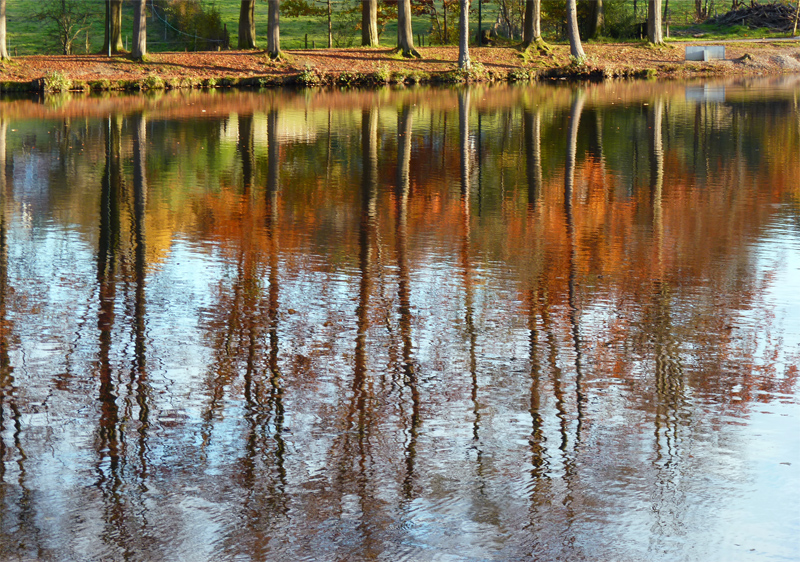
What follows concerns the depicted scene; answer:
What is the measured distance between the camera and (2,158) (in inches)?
865

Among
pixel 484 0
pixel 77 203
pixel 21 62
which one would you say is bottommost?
pixel 77 203

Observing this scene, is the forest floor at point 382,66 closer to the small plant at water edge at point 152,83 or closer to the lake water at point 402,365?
the small plant at water edge at point 152,83

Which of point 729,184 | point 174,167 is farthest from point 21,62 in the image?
point 729,184

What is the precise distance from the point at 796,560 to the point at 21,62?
149 feet

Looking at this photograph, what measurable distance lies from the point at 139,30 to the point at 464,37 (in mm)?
14657

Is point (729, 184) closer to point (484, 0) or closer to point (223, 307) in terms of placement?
point (223, 307)

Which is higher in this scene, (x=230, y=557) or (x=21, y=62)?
(x=21, y=62)

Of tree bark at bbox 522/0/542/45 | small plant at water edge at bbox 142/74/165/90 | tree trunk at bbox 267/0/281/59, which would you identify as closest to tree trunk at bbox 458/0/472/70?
tree bark at bbox 522/0/542/45

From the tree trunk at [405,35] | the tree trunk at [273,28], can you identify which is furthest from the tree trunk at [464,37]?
the tree trunk at [273,28]

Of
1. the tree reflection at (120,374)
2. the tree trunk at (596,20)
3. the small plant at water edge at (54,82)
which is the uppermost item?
the tree trunk at (596,20)

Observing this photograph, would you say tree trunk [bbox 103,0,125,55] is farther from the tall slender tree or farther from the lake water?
the lake water

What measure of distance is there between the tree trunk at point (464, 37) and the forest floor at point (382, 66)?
64 cm

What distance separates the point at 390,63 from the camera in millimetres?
50750

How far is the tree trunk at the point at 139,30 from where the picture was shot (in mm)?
46688
